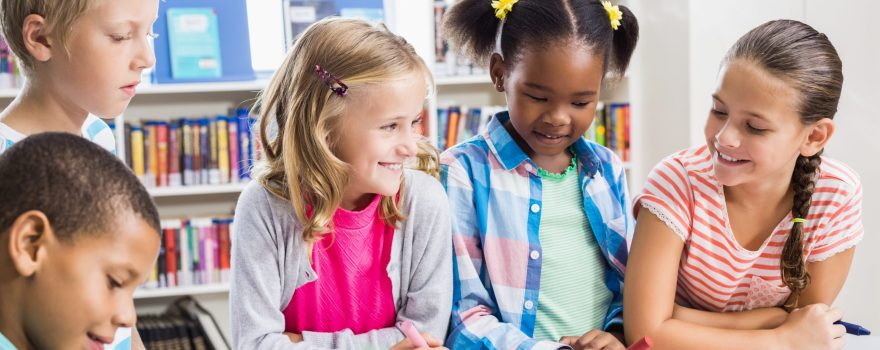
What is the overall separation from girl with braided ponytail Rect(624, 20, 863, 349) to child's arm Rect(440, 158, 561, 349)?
0.22 m

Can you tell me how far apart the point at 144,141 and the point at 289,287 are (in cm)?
202

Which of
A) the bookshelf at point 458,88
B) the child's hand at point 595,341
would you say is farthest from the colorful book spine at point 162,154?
the child's hand at point 595,341

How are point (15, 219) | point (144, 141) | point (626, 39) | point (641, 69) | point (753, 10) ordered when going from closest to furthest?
point (15, 219), point (626, 39), point (753, 10), point (144, 141), point (641, 69)

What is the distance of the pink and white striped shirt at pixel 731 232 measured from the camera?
1.41m

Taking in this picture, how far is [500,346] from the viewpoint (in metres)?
1.37

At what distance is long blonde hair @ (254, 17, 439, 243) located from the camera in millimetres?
1341

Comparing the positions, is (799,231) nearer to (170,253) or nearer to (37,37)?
(37,37)

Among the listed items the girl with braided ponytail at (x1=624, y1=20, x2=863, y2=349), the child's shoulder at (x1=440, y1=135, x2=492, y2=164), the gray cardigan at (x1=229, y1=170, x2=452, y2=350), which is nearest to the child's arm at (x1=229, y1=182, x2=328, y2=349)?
the gray cardigan at (x1=229, y1=170, x2=452, y2=350)

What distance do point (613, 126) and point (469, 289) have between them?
216cm

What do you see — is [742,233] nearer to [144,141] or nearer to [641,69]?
[641,69]

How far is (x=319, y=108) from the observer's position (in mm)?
1359

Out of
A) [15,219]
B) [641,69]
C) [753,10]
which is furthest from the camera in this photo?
[641,69]

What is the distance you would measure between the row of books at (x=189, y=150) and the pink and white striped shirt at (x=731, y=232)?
6.68ft

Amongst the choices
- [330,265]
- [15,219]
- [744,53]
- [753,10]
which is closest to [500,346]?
[330,265]
